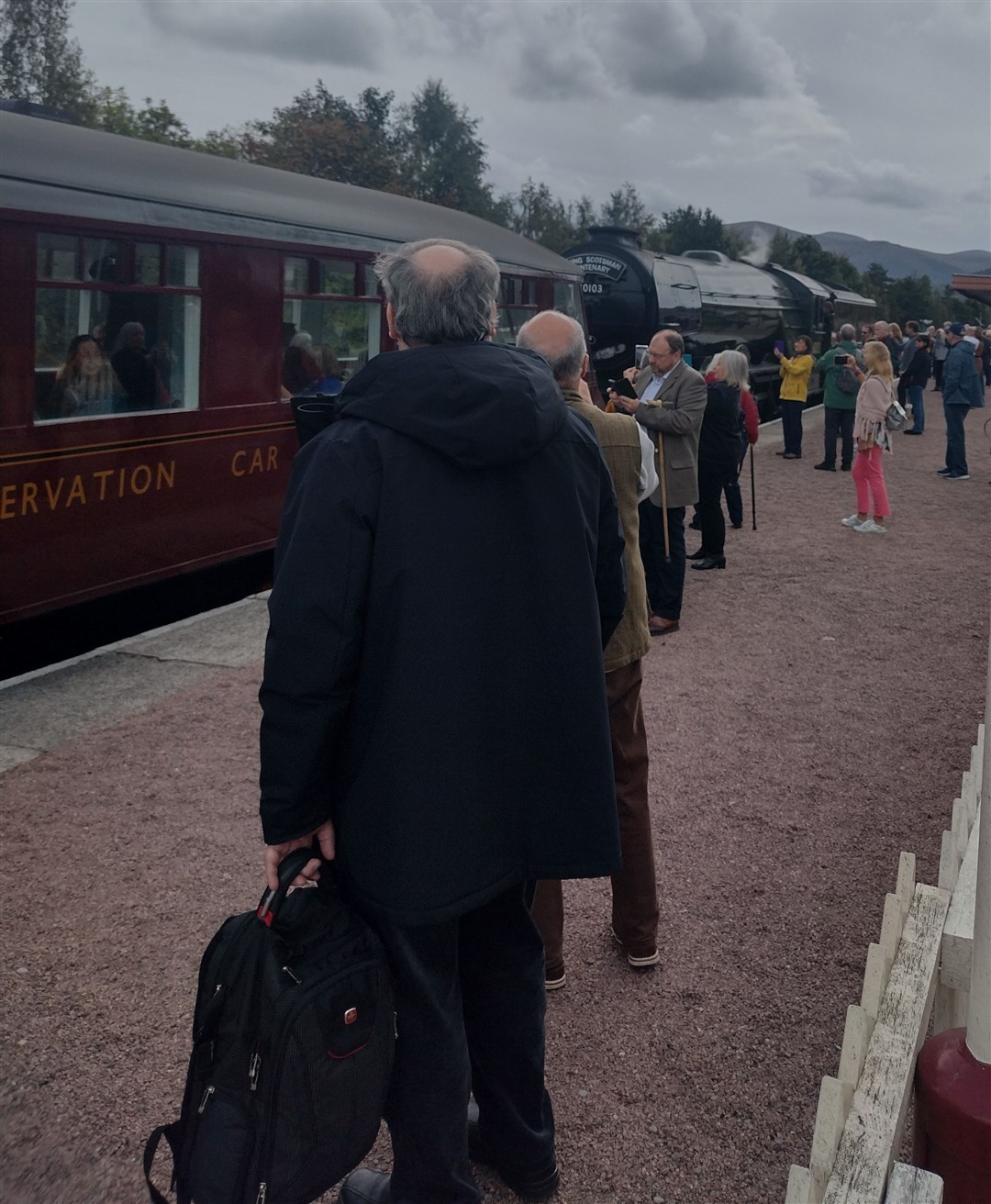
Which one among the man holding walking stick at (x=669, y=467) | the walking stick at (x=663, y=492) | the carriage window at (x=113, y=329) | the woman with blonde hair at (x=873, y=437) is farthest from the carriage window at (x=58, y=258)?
the woman with blonde hair at (x=873, y=437)

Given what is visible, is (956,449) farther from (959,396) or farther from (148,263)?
(148,263)

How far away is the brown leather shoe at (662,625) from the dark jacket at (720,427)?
2009mm

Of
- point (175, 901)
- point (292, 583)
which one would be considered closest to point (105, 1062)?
point (175, 901)

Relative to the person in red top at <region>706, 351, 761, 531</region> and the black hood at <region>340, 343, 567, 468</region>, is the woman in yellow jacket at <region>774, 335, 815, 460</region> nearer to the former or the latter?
the person in red top at <region>706, 351, 761, 531</region>

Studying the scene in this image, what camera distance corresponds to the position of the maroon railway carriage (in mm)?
6336

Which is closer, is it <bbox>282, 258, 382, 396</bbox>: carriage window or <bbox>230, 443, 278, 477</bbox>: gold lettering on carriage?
<bbox>230, 443, 278, 477</bbox>: gold lettering on carriage

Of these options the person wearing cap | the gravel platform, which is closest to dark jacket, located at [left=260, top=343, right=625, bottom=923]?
the gravel platform

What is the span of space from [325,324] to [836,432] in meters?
8.38

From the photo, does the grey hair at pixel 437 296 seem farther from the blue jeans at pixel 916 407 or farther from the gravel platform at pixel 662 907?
the blue jeans at pixel 916 407

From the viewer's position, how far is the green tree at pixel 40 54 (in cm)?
5766

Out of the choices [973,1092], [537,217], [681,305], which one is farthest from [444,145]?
[973,1092]

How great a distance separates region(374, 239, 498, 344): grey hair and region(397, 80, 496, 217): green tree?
80000 millimetres

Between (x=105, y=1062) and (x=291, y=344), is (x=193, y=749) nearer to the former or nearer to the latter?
(x=105, y=1062)

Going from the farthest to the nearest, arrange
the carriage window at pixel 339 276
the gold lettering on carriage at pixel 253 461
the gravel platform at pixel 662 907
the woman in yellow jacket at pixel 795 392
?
the woman in yellow jacket at pixel 795 392 → the carriage window at pixel 339 276 → the gold lettering on carriage at pixel 253 461 → the gravel platform at pixel 662 907
